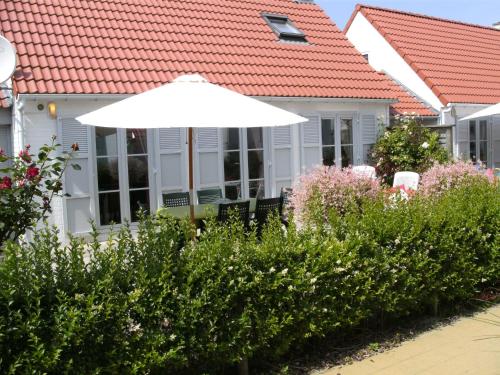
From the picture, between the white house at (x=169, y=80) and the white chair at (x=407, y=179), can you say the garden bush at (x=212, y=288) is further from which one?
the white house at (x=169, y=80)

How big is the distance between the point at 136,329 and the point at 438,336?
10.4 feet

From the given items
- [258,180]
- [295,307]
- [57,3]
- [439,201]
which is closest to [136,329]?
[295,307]

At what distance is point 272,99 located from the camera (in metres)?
12.7

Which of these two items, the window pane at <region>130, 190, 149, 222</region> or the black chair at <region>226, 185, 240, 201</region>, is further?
the black chair at <region>226, 185, 240, 201</region>

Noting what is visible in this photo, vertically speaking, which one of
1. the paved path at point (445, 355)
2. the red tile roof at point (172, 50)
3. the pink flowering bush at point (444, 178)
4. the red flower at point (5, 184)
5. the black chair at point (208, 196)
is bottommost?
the paved path at point (445, 355)

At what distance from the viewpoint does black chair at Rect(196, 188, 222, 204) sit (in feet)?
35.0

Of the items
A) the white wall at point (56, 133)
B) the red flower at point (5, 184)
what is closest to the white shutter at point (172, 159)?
the white wall at point (56, 133)

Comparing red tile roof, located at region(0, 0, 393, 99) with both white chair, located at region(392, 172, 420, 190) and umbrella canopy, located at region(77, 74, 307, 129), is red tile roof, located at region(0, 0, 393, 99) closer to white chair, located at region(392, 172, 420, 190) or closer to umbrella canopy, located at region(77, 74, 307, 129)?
white chair, located at region(392, 172, 420, 190)

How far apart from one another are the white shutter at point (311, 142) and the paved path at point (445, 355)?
25.8 ft

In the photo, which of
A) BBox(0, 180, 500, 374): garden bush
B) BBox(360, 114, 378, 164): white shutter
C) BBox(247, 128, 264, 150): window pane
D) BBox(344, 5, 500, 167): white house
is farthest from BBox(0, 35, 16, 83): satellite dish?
BBox(344, 5, 500, 167): white house

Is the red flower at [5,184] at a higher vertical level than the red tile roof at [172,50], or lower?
lower

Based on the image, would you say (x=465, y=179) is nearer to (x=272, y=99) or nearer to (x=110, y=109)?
(x=272, y=99)

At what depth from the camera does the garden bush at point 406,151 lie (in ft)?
48.2

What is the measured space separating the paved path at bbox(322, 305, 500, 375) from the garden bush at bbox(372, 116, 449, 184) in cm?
903
